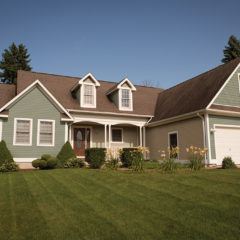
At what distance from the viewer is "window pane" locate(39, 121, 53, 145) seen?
15617 millimetres

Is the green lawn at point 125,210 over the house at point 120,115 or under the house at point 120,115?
under

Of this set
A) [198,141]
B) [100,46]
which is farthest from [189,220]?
[100,46]

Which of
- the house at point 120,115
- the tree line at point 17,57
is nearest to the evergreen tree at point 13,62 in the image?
the tree line at point 17,57

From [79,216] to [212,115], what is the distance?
Result: 12.7 m

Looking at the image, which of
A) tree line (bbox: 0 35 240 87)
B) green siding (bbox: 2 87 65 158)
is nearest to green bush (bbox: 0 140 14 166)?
green siding (bbox: 2 87 65 158)

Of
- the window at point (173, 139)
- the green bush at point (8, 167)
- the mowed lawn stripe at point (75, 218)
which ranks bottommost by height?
the mowed lawn stripe at point (75, 218)

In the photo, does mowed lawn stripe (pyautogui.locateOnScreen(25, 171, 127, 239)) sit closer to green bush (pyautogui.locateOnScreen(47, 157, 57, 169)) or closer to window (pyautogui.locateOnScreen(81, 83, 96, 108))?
green bush (pyautogui.locateOnScreen(47, 157, 57, 169))

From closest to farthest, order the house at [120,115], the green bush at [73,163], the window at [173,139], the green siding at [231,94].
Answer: the green bush at [73,163] → the house at [120,115] → the green siding at [231,94] → the window at [173,139]

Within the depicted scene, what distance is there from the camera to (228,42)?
38750 mm

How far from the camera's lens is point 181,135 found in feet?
56.6

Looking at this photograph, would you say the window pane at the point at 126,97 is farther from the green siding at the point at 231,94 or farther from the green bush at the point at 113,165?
the green bush at the point at 113,165

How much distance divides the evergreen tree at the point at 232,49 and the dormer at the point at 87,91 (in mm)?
27813

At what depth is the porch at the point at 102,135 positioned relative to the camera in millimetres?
19406

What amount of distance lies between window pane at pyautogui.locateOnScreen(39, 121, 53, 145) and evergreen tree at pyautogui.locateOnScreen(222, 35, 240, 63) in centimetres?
3257
